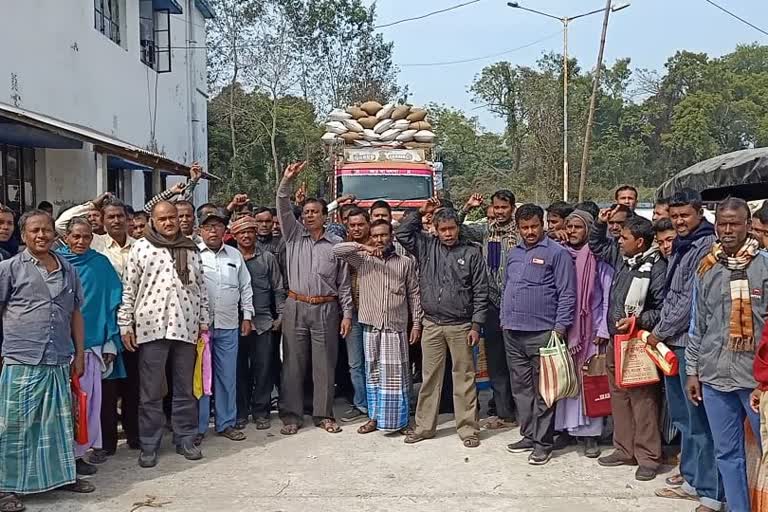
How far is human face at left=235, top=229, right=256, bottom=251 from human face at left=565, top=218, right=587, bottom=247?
2572mm

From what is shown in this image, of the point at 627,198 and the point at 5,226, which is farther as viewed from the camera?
the point at 627,198

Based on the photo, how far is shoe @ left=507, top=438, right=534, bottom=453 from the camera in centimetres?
567

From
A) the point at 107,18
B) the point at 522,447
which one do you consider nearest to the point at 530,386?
the point at 522,447

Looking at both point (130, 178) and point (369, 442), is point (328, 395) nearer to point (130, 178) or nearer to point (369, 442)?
point (369, 442)

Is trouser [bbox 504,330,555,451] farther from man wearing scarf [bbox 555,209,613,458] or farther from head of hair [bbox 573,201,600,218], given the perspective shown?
head of hair [bbox 573,201,600,218]

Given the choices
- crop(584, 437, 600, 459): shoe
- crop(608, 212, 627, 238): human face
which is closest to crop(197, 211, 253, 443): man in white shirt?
crop(584, 437, 600, 459): shoe

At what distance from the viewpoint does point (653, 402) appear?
201 inches

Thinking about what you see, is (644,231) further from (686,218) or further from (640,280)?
(686,218)

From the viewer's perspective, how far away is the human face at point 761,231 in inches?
163

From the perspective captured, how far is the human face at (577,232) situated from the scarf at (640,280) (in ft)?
1.93

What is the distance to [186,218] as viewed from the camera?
5832 mm

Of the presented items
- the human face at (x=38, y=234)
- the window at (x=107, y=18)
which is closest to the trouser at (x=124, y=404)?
the human face at (x=38, y=234)

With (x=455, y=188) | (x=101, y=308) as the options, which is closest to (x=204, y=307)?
(x=101, y=308)

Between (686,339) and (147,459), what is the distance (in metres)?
3.69
